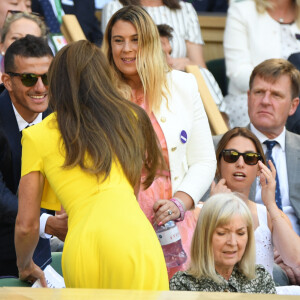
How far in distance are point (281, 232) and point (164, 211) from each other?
3.08 ft

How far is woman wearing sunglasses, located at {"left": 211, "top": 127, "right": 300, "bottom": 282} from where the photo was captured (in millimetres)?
4395

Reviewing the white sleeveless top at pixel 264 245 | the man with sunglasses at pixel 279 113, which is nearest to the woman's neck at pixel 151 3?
the man with sunglasses at pixel 279 113

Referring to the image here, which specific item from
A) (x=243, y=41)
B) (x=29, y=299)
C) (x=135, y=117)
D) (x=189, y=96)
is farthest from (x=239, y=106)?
(x=29, y=299)

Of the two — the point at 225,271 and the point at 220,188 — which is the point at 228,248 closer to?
the point at 225,271

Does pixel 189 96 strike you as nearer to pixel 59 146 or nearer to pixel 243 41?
pixel 59 146

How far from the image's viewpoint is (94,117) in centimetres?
313

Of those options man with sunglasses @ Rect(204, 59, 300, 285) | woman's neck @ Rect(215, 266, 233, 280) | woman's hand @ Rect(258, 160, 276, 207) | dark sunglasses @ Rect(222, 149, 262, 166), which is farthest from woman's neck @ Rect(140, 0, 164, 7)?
woman's neck @ Rect(215, 266, 233, 280)

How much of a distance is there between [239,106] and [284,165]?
3.69 feet

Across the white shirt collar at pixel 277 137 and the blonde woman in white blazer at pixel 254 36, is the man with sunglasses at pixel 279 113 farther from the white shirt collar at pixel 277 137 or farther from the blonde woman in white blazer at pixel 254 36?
the blonde woman in white blazer at pixel 254 36

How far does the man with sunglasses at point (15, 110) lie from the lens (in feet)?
14.1

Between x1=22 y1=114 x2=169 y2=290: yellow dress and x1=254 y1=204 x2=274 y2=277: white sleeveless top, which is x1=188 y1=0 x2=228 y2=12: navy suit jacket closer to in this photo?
x1=254 y1=204 x2=274 y2=277: white sleeveless top

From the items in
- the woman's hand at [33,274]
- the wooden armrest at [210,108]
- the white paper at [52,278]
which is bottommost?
the white paper at [52,278]

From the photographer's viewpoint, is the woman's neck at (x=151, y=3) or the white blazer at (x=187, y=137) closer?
the white blazer at (x=187, y=137)

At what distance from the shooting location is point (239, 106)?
20.5 feet
